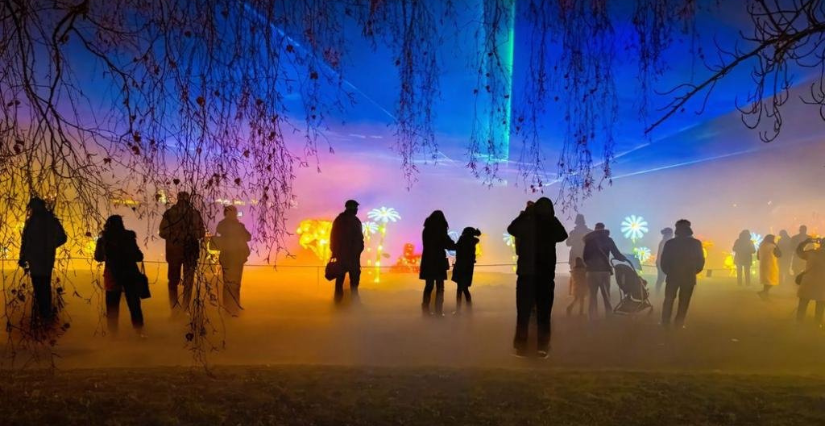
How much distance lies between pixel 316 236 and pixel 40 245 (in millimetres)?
10833

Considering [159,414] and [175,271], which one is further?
[175,271]

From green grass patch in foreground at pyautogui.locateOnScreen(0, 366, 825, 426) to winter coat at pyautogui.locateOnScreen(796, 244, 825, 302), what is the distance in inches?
174

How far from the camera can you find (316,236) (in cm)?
1364

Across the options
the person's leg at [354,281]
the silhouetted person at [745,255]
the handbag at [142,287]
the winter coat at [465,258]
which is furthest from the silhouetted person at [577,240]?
the handbag at [142,287]

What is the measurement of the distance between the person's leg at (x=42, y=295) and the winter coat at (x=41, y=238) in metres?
0.04

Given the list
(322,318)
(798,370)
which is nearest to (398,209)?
(322,318)

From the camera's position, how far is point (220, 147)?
8.81 ft

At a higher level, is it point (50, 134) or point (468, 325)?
point (50, 134)

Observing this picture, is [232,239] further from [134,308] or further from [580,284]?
[580,284]

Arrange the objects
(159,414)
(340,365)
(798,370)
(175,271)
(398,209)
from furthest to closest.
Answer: (398,209), (175,271), (798,370), (340,365), (159,414)

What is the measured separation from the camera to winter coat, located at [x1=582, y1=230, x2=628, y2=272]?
7.55 m

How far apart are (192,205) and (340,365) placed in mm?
2436

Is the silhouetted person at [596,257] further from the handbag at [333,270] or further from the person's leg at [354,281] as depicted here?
the handbag at [333,270]

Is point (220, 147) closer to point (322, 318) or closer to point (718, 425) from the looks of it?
point (718, 425)
